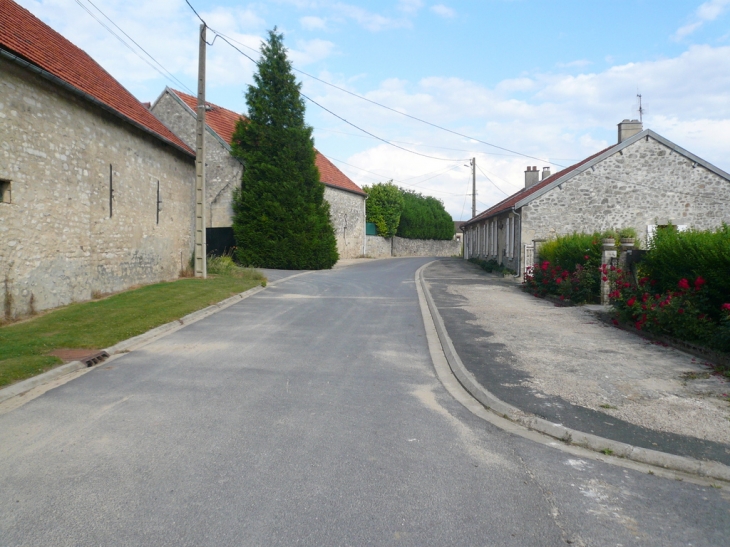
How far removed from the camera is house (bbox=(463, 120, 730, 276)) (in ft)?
80.8

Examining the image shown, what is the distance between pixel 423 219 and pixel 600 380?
5677 centimetres

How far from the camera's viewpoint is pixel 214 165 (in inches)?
1225

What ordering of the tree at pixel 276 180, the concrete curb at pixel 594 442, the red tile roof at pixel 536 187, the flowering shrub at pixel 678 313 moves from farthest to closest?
the tree at pixel 276 180
the red tile roof at pixel 536 187
the flowering shrub at pixel 678 313
the concrete curb at pixel 594 442

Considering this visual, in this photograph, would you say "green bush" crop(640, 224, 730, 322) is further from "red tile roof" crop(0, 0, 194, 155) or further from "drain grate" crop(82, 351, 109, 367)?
"red tile roof" crop(0, 0, 194, 155)

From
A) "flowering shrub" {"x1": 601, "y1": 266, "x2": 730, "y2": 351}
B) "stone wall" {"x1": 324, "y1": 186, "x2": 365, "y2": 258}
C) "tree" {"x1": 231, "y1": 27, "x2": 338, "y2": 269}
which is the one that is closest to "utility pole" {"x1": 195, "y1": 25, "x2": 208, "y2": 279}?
"tree" {"x1": 231, "y1": 27, "x2": 338, "y2": 269}

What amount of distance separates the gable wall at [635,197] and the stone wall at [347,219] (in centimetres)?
1763

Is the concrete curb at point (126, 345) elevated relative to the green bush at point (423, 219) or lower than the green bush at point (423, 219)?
lower

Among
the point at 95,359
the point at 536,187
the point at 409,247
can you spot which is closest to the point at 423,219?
the point at 409,247

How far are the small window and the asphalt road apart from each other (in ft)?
17.4

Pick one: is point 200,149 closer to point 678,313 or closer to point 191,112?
point 191,112

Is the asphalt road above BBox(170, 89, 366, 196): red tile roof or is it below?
below

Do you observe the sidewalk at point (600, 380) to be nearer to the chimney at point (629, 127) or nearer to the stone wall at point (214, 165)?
the chimney at point (629, 127)

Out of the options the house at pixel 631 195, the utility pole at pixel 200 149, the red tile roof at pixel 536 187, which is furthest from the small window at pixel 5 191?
the red tile roof at pixel 536 187

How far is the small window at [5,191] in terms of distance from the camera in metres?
10.5
